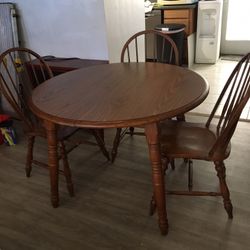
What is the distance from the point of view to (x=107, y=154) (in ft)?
7.26

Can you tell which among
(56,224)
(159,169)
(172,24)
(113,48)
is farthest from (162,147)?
(172,24)

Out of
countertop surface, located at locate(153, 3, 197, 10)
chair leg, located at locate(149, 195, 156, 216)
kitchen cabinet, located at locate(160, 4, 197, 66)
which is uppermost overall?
countertop surface, located at locate(153, 3, 197, 10)

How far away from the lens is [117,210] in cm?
174

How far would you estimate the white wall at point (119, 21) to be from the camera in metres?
2.45

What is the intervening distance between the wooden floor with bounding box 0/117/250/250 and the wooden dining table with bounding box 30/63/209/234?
0.13 metres

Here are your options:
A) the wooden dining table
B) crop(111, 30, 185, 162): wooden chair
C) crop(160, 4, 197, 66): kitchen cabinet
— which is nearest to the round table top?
the wooden dining table

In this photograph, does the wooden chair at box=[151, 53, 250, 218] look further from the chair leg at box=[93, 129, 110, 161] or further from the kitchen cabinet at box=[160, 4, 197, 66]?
the kitchen cabinet at box=[160, 4, 197, 66]

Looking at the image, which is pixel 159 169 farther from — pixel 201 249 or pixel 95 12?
pixel 95 12

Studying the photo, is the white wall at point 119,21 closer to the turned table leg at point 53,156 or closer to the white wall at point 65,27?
the white wall at point 65,27

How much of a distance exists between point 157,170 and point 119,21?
175cm

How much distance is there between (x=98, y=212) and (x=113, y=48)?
4.99 feet

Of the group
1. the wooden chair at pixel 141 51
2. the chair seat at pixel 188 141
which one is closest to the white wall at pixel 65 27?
the wooden chair at pixel 141 51

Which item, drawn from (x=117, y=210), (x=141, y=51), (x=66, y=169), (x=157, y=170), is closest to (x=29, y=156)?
(x=66, y=169)

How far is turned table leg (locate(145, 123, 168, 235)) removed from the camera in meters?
1.29
